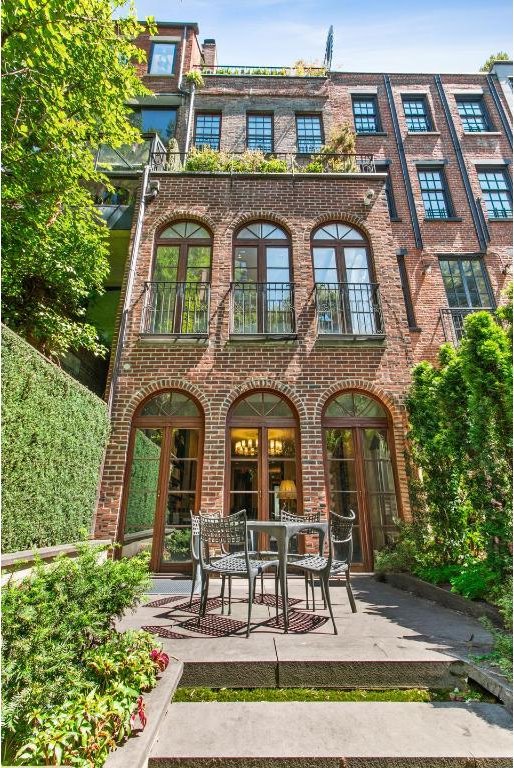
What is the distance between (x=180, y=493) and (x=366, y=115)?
44.2 ft

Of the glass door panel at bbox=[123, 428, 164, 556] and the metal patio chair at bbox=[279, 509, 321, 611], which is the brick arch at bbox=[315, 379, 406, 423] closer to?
the metal patio chair at bbox=[279, 509, 321, 611]

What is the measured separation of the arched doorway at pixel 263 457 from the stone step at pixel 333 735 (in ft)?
14.0

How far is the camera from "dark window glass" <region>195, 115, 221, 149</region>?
11.5 m

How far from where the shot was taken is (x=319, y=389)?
714 centimetres

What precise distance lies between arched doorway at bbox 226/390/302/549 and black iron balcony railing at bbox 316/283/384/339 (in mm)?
2006

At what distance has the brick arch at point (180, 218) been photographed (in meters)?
8.27

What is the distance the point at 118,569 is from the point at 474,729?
7.59ft

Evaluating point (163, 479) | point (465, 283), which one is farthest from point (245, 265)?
point (465, 283)

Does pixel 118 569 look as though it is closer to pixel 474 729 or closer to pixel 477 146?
pixel 474 729

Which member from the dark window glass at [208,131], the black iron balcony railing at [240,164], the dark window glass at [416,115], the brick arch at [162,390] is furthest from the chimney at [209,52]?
the brick arch at [162,390]

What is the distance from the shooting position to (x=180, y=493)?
6691mm

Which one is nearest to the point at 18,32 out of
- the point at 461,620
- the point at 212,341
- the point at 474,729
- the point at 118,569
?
the point at 212,341

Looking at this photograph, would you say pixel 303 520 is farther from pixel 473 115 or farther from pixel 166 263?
pixel 473 115

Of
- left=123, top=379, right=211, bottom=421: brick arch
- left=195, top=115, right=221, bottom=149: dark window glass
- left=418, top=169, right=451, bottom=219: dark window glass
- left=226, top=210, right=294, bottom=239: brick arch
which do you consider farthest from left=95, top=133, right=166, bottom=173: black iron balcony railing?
left=418, top=169, right=451, bottom=219: dark window glass
